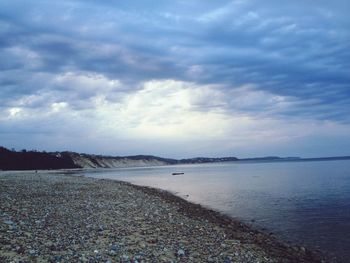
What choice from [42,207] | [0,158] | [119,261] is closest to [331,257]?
[119,261]

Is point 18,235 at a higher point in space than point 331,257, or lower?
higher

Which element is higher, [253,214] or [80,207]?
[80,207]

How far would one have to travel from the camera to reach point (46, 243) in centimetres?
1155

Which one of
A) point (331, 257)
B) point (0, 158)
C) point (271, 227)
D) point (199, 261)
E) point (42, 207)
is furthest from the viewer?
point (0, 158)

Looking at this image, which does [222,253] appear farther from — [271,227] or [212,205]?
[212,205]

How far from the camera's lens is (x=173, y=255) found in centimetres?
1183

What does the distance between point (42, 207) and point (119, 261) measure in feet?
37.3

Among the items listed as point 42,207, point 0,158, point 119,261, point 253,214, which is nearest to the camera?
point 119,261

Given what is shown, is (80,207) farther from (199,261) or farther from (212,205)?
(212,205)

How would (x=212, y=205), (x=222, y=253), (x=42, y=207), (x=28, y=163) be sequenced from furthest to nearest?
(x=28, y=163)
(x=212, y=205)
(x=42, y=207)
(x=222, y=253)

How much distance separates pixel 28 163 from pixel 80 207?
14504 cm

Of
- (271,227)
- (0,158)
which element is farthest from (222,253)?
(0,158)

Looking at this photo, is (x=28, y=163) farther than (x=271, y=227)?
Yes

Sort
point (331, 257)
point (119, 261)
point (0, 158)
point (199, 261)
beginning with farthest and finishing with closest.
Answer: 1. point (0, 158)
2. point (331, 257)
3. point (199, 261)
4. point (119, 261)
